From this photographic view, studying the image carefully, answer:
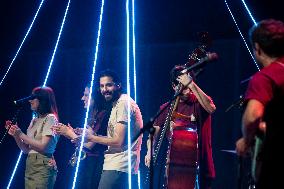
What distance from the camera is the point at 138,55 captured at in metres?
8.30

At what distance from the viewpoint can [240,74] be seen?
298 inches

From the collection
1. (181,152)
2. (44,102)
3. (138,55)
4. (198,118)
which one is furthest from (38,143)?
(138,55)

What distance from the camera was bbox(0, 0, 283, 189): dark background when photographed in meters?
7.48

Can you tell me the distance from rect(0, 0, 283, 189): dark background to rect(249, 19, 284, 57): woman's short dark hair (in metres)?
4.04

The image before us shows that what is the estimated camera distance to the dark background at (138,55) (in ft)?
24.5

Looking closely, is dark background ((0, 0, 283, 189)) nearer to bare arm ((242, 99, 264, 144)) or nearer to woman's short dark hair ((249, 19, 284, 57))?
woman's short dark hair ((249, 19, 284, 57))

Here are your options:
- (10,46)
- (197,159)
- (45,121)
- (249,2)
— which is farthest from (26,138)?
(249,2)

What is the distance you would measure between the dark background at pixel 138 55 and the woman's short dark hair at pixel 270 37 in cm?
404

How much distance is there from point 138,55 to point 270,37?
545 cm

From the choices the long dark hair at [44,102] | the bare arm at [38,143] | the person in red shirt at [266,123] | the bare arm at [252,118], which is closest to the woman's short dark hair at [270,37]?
the person in red shirt at [266,123]

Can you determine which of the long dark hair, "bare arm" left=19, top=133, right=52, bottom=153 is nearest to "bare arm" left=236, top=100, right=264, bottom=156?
"bare arm" left=19, top=133, right=52, bottom=153

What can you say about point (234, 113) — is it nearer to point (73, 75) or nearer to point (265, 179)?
point (73, 75)

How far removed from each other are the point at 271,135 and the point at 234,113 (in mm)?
4916

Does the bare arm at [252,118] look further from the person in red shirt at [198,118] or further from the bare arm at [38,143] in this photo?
the bare arm at [38,143]
